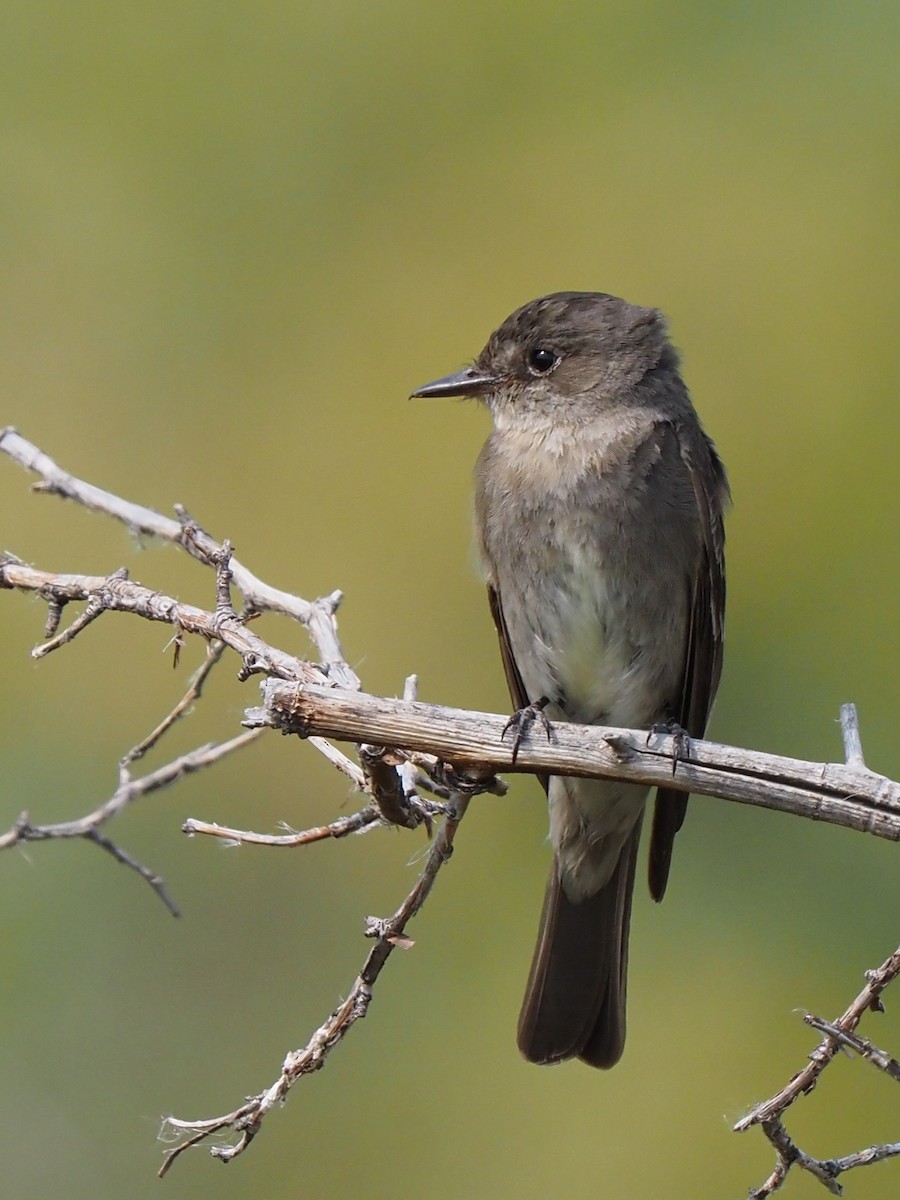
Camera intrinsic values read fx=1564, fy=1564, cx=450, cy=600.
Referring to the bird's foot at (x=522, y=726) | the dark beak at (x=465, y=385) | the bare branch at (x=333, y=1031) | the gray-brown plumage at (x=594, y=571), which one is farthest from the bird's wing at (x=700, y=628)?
the bare branch at (x=333, y=1031)

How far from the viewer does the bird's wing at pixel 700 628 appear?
3.10m

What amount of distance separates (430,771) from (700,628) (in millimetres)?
1051

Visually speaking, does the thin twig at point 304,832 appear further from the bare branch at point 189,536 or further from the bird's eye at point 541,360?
the bird's eye at point 541,360

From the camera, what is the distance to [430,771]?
7.39 feet

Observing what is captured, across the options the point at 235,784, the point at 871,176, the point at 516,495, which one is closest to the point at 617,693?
the point at 516,495

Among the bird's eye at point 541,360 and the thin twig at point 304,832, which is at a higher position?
the bird's eye at point 541,360

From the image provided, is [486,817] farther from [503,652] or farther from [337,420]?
[337,420]

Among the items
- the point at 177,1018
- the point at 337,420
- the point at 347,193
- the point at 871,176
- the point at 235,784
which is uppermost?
the point at 871,176

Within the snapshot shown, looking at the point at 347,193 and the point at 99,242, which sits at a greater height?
the point at 347,193

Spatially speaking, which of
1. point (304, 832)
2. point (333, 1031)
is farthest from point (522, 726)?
point (333, 1031)

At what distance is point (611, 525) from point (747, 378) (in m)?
1.85

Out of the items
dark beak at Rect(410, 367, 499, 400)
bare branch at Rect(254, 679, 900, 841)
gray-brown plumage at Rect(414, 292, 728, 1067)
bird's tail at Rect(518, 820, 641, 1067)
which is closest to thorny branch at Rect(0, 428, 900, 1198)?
bare branch at Rect(254, 679, 900, 841)

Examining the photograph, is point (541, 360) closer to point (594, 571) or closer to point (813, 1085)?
point (594, 571)

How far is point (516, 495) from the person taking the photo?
310 cm
